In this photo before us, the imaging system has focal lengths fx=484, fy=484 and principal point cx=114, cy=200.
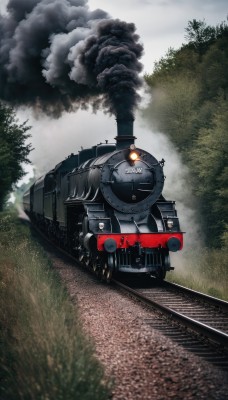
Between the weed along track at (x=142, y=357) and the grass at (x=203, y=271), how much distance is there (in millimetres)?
3032

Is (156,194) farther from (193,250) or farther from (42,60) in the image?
(193,250)

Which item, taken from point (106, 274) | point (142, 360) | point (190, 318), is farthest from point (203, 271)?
point (142, 360)

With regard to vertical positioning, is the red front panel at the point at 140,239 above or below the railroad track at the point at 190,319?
above

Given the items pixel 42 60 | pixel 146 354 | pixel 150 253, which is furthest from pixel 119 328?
pixel 42 60

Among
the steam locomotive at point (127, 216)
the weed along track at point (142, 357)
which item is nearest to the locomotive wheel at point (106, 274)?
the steam locomotive at point (127, 216)

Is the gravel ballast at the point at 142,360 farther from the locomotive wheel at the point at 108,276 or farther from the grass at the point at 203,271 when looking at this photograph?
the grass at the point at 203,271

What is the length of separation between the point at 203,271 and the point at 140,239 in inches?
228

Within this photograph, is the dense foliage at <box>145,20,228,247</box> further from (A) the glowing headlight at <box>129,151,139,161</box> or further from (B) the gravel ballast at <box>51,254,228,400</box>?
(B) the gravel ballast at <box>51,254,228,400</box>

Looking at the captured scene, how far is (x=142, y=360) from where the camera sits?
19.1ft

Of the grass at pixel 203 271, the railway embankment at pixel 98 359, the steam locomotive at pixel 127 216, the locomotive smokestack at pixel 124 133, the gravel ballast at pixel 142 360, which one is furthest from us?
the grass at pixel 203 271

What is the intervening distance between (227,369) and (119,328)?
2166mm

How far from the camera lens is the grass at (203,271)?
1209 cm

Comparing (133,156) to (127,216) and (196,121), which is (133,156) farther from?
(196,121)

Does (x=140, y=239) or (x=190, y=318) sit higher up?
(x=140, y=239)
